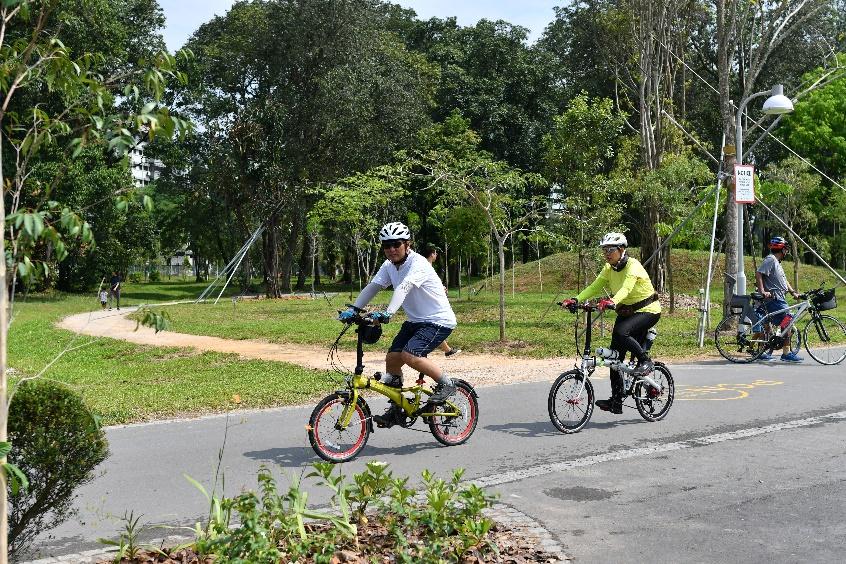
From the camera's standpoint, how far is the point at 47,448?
4.26 meters

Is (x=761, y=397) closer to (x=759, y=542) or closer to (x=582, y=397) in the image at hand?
(x=582, y=397)

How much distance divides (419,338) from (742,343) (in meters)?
8.91

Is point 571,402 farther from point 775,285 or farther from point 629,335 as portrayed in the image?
point 775,285

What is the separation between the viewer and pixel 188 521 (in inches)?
232

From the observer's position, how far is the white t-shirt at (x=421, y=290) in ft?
25.3

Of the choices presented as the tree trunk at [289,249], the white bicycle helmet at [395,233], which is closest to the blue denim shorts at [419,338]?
the white bicycle helmet at [395,233]

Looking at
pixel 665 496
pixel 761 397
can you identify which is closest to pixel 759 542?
pixel 665 496

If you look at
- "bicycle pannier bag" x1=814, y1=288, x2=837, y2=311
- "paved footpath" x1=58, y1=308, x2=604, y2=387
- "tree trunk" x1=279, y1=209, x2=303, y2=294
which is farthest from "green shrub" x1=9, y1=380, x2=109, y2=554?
"tree trunk" x1=279, y1=209, x2=303, y2=294

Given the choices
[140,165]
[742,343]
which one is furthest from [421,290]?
[140,165]

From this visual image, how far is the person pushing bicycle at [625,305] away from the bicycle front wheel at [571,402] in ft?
0.88

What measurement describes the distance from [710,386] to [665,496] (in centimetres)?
602

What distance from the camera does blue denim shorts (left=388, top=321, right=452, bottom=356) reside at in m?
7.74

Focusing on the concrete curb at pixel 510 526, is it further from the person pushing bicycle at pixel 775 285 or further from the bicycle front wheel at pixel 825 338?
the bicycle front wheel at pixel 825 338

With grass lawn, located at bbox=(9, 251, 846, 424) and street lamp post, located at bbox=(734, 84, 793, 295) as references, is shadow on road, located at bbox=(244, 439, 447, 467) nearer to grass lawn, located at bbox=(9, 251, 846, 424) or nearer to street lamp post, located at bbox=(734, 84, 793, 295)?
grass lawn, located at bbox=(9, 251, 846, 424)
